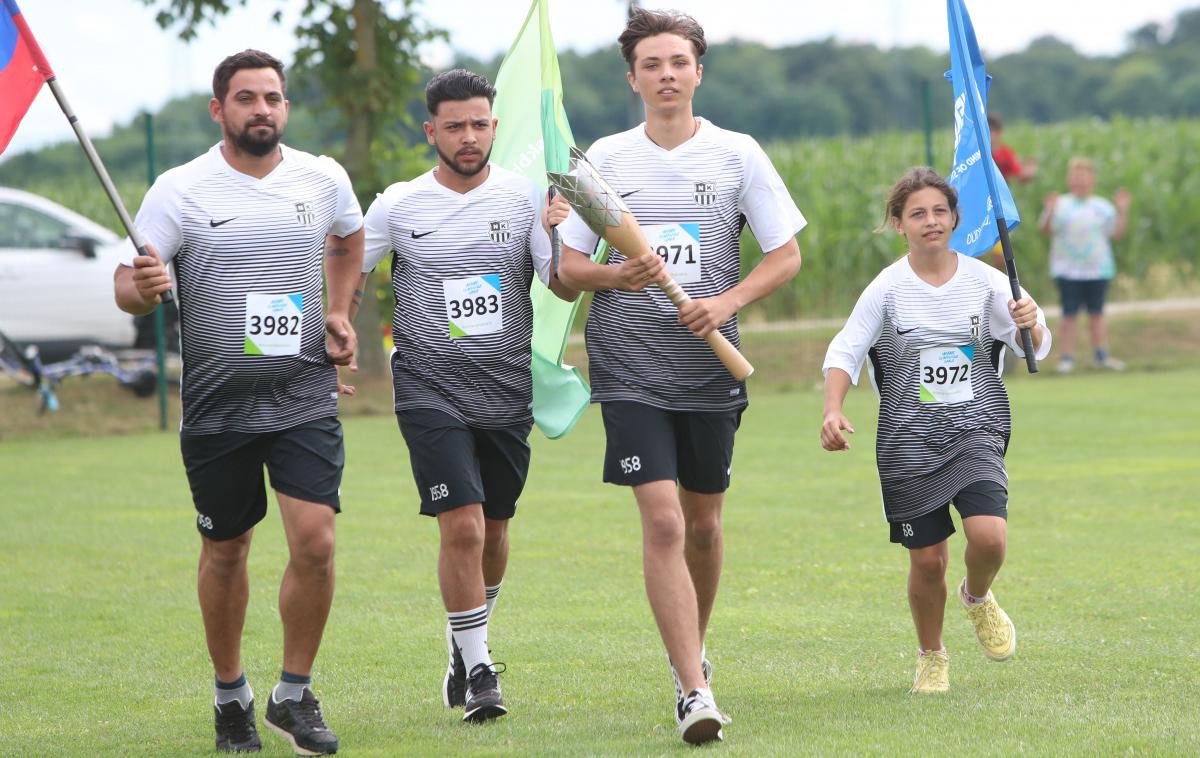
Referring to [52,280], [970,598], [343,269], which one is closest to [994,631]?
[970,598]

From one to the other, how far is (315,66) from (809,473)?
880 cm

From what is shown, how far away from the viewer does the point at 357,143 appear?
19.0 m

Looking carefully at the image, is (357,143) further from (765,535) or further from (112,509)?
(765,535)

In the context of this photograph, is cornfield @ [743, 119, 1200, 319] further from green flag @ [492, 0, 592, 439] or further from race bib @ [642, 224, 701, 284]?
race bib @ [642, 224, 701, 284]

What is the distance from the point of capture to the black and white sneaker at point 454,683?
6.23 m

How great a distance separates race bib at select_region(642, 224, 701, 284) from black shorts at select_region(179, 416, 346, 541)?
128cm

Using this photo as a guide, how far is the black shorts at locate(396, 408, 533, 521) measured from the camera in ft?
20.1

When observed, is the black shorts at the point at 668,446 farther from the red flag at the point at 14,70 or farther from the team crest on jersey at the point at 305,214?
the red flag at the point at 14,70

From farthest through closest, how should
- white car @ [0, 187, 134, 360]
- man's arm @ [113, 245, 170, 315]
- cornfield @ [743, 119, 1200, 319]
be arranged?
cornfield @ [743, 119, 1200, 319]
white car @ [0, 187, 134, 360]
man's arm @ [113, 245, 170, 315]

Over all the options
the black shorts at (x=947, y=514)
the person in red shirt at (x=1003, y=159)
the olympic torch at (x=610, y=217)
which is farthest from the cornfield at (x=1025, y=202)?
the olympic torch at (x=610, y=217)

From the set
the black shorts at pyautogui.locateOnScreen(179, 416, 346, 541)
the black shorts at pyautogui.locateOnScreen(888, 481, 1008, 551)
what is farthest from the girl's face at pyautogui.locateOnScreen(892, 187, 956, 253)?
the black shorts at pyautogui.locateOnScreen(179, 416, 346, 541)

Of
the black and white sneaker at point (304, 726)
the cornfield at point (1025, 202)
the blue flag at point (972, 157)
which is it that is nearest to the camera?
the black and white sneaker at point (304, 726)

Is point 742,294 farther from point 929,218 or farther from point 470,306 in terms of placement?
point 470,306

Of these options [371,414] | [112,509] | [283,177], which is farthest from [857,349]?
[371,414]
